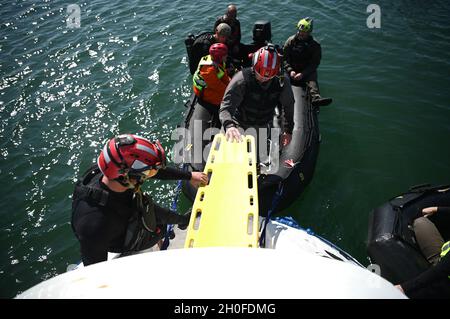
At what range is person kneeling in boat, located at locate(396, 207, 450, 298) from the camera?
9.00 feet

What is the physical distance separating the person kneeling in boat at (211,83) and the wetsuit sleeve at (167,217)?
7.44 ft

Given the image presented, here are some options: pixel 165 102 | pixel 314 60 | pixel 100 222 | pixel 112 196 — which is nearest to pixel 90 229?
pixel 100 222

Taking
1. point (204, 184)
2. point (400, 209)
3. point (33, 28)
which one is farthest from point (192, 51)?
point (33, 28)

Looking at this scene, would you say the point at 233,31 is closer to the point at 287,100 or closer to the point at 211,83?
the point at 211,83

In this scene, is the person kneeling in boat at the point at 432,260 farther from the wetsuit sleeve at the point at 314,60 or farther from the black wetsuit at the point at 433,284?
the wetsuit sleeve at the point at 314,60

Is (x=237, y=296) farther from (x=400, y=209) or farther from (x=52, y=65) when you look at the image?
(x=52, y=65)

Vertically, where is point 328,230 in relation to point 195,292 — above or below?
below

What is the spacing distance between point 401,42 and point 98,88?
9132 mm

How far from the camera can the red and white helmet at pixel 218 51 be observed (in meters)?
5.22

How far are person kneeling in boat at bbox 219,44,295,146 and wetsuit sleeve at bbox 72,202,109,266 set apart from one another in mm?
2225

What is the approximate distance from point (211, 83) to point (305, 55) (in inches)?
106

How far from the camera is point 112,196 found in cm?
254

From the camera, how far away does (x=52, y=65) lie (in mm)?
8969

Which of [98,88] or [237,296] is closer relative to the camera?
[237,296]
